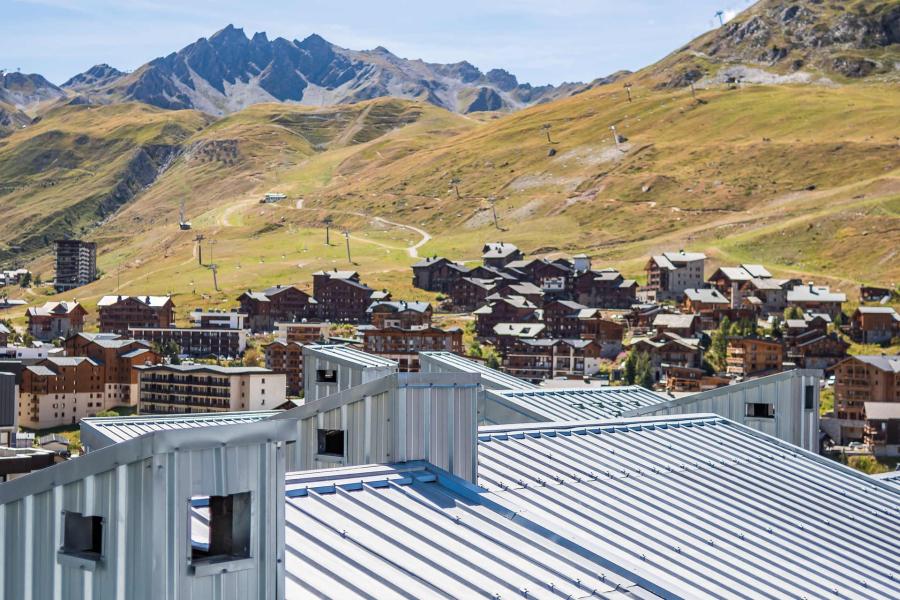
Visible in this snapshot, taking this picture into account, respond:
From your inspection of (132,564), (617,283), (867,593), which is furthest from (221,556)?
(617,283)

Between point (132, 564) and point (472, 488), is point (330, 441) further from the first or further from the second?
point (132, 564)

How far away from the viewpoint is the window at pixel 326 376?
25906mm

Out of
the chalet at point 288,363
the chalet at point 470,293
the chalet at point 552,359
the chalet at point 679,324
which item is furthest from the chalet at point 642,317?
the chalet at point 288,363

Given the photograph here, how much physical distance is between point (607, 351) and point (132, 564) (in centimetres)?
14828

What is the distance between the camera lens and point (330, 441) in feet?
57.5

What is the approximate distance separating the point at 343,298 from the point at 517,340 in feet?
125

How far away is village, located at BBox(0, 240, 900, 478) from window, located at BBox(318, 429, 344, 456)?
87003 mm

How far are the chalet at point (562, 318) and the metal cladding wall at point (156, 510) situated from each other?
15518 centimetres

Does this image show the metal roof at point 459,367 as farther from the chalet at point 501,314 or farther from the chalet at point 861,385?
the chalet at point 501,314

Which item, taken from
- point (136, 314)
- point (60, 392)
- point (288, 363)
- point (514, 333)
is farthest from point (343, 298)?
point (60, 392)

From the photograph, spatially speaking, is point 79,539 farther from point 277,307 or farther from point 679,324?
point 277,307

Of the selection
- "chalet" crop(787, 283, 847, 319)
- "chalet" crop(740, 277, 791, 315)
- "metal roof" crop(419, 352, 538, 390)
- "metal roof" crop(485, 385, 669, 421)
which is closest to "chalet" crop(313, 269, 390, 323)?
"chalet" crop(740, 277, 791, 315)

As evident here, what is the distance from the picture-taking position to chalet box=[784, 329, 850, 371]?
14162cm

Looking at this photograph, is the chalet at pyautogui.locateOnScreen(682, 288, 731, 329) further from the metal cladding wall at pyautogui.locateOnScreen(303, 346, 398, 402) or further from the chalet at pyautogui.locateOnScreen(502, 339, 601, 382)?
the metal cladding wall at pyautogui.locateOnScreen(303, 346, 398, 402)
